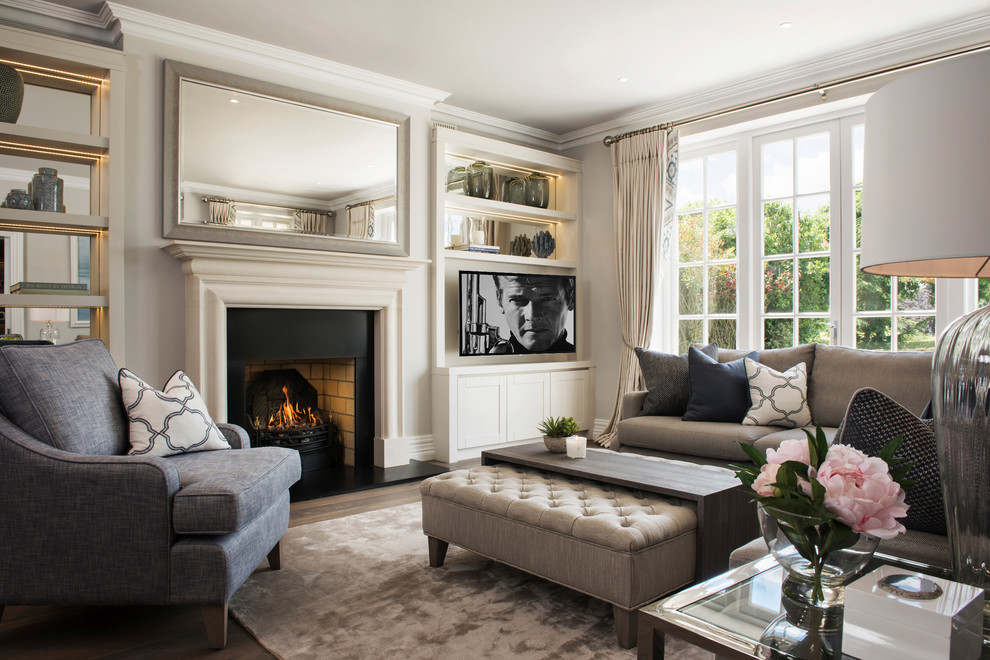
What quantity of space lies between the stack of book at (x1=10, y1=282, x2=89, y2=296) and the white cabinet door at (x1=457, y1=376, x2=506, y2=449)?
93.8 inches

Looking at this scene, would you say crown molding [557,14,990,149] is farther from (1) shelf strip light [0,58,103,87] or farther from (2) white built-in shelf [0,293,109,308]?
(2) white built-in shelf [0,293,109,308]

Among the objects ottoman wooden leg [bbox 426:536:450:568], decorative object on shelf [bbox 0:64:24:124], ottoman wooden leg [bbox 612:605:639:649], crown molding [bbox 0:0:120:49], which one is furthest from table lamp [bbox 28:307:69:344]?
ottoman wooden leg [bbox 612:605:639:649]

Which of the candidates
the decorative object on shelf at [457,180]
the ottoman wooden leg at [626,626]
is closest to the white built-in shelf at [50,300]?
the decorative object on shelf at [457,180]

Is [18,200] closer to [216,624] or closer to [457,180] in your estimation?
[216,624]

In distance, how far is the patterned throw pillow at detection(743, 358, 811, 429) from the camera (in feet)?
11.9

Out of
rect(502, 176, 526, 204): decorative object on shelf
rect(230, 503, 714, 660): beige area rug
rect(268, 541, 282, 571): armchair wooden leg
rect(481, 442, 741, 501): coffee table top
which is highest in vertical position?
rect(502, 176, 526, 204): decorative object on shelf

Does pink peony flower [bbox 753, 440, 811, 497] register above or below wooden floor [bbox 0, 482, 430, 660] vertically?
above

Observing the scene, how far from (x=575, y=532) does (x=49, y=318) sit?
3.01 m

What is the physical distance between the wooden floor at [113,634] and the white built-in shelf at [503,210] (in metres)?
3.44

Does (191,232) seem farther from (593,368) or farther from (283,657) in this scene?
(593,368)

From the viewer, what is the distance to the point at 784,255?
4.67 meters

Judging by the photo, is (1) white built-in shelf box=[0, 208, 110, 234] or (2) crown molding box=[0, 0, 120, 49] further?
(2) crown molding box=[0, 0, 120, 49]

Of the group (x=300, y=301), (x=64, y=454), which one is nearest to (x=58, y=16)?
(x=300, y=301)

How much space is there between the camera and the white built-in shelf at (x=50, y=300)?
3.20 m
